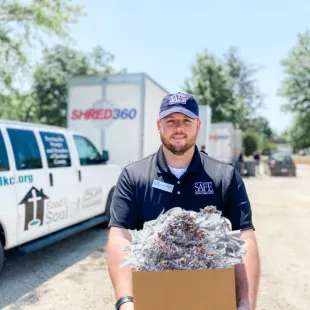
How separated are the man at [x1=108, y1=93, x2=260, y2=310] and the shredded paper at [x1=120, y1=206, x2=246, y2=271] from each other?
29 centimetres

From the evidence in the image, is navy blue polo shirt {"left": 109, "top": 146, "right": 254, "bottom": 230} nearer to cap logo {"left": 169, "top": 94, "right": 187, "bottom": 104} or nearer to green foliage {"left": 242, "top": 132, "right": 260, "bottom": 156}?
cap logo {"left": 169, "top": 94, "right": 187, "bottom": 104}

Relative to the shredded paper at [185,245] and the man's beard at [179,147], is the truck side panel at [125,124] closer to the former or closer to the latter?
the man's beard at [179,147]

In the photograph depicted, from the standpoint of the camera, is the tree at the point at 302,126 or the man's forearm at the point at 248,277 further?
the tree at the point at 302,126

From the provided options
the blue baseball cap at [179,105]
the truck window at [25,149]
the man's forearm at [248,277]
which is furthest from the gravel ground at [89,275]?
the blue baseball cap at [179,105]

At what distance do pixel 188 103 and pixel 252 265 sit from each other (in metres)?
0.94

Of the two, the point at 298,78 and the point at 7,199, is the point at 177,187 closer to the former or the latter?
the point at 7,199

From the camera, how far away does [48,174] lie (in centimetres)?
535

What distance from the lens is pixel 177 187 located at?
6.84 feet

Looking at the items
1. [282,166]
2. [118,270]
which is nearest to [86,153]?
[118,270]

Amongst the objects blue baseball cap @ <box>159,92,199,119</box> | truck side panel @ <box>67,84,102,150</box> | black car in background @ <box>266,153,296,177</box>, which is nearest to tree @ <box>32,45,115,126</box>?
black car in background @ <box>266,153,296,177</box>

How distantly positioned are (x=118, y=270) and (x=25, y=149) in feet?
11.6

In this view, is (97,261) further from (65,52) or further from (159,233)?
(65,52)

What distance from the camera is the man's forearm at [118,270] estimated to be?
186 cm

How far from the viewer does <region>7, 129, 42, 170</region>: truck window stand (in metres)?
4.84
